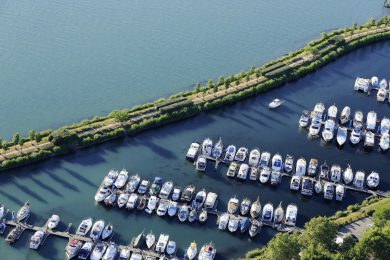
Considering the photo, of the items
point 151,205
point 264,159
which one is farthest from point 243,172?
point 151,205

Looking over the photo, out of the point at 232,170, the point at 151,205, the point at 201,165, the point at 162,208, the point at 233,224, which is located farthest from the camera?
the point at 201,165

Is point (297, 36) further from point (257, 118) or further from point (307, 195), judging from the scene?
point (307, 195)

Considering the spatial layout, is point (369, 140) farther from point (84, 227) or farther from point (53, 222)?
point (53, 222)

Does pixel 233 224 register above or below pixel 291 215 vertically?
below

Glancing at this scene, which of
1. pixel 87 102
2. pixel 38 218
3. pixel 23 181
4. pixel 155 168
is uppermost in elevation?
pixel 87 102

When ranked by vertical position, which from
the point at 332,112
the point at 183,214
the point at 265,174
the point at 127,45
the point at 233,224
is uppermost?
the point at 127,45

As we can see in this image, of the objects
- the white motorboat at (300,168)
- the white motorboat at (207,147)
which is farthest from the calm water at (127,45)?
the white motorboat at (300,168)

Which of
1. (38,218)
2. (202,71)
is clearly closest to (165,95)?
(202,71)

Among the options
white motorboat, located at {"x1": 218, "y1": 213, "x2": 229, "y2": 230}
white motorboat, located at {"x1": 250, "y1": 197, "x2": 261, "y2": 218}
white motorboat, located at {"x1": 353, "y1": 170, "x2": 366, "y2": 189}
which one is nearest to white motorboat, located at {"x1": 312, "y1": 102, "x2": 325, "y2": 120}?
white motorboat, located at {"x1": 353, "y1": 170, "x2": 366, "y2": 189}
